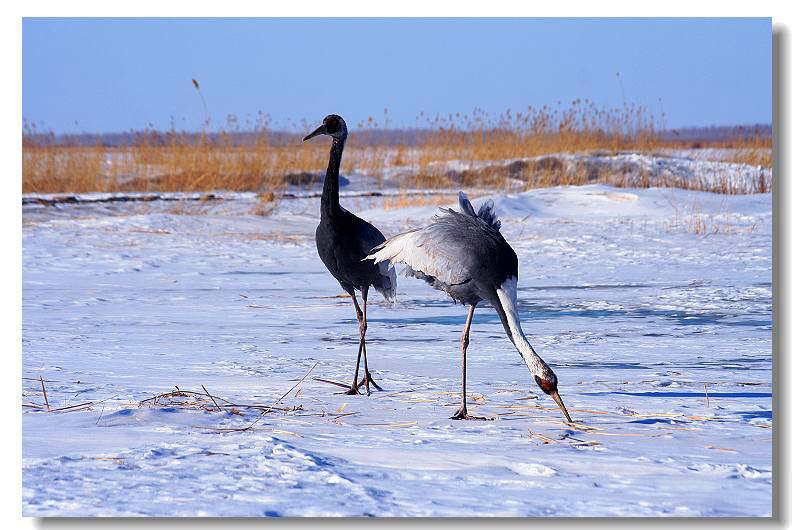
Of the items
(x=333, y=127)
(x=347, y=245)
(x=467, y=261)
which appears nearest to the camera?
(x=467, y=261)

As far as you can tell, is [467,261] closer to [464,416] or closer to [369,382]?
[464,416]

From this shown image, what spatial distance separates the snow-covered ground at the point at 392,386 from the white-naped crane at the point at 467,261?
394 mm

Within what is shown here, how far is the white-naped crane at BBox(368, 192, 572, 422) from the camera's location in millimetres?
4445

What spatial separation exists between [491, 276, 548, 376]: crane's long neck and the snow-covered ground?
248 mm

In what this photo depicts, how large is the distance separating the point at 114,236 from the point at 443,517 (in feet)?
27.0

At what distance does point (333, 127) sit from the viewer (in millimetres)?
5562

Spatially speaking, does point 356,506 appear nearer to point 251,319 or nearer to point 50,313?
point 251,319

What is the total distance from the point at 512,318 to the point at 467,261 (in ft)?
0.98

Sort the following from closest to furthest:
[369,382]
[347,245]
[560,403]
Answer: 1. [560,403]
2. [369,382]
3. [347,245]

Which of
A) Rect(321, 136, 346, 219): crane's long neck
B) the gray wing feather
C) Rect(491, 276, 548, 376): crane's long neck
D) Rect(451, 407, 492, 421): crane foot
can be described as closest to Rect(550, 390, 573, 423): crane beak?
Rect(491, 276, 548, 376): crane's long neck

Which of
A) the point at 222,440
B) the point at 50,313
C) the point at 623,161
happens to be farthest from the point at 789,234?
the point at 623,161

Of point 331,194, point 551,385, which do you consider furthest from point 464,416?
point 331,194

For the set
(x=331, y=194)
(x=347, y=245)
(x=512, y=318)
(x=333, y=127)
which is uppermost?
(x=333, y=127)

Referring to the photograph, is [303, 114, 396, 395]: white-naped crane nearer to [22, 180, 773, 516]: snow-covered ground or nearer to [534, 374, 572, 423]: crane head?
[22, 180, 773, 516]: snow-covered ground
